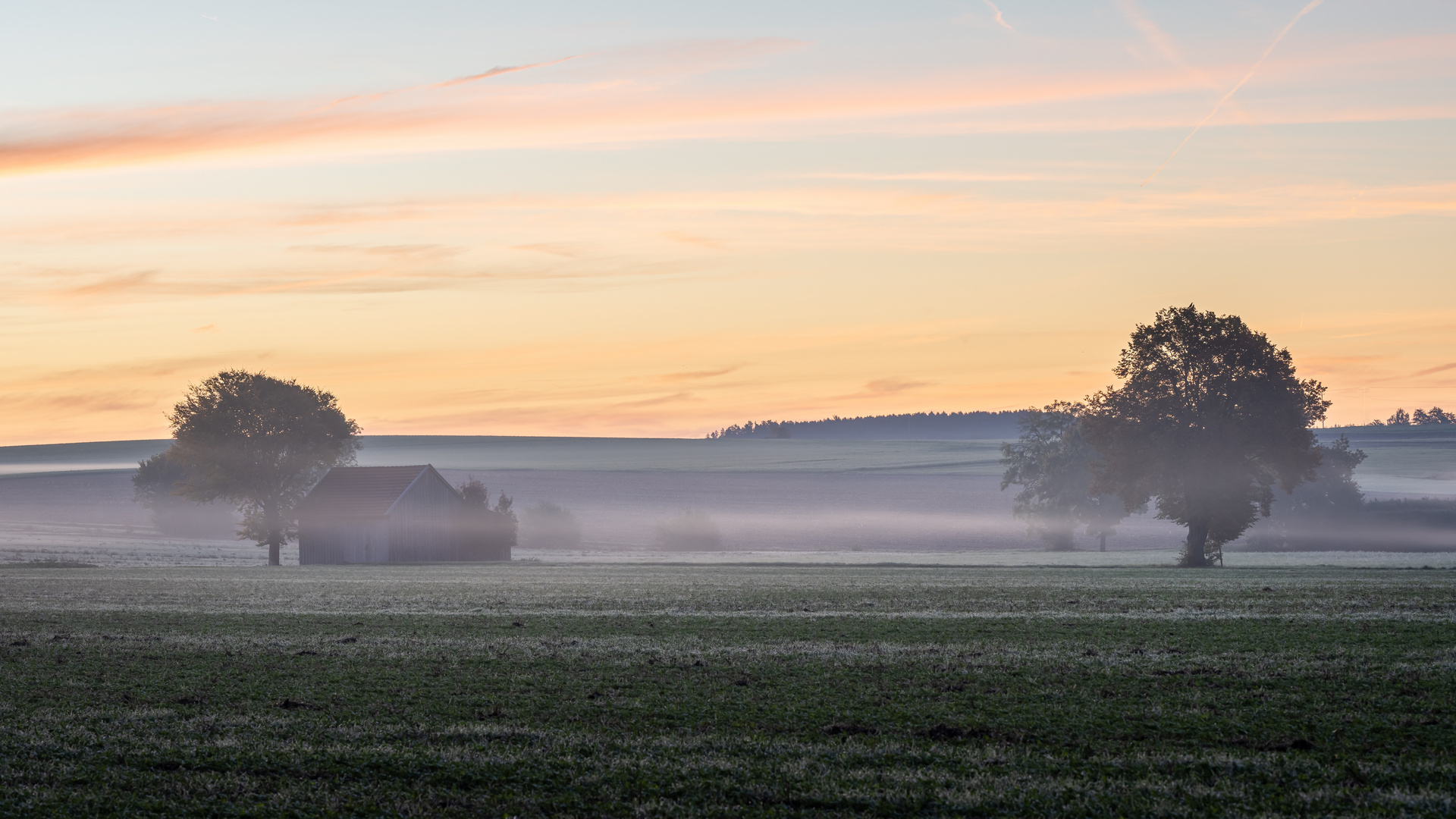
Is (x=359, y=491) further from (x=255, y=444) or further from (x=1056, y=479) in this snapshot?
(x=1056, y=479)

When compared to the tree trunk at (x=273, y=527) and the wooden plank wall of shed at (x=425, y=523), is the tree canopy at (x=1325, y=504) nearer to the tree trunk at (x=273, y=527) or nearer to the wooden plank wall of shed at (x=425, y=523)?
the wooden plank wall of shed at (x=425, y=523)

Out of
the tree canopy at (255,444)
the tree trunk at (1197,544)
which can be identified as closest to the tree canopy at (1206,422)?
the tree trunk at (1197,544)

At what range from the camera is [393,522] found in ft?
221

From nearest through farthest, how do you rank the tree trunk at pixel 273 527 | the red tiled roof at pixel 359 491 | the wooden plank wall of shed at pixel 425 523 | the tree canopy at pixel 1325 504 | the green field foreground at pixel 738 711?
the green field foreground at pixel 738 711 < the wooden plank wall of shed at pixel 425 523 < the red tiled roof at pixel 359 491 < the tree trunk at pixel 273 527 < the tree canopy at pixel 1325 504

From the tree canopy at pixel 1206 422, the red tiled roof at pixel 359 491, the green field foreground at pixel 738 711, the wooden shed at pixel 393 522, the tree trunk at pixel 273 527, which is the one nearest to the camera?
the green field foreground at pixel 738 711

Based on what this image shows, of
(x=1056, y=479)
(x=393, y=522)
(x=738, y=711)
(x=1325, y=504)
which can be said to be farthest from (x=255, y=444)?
(x=1325, y=504)

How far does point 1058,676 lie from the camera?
13266mm

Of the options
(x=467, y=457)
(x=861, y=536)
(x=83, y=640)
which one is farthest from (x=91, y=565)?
(x=467, y=457)

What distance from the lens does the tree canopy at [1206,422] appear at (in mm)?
47406

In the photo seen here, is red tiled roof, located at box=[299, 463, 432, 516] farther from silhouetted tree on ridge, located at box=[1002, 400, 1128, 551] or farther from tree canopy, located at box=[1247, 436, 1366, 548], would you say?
tree canopy, located at box=[1247, 436, 1366, 548]

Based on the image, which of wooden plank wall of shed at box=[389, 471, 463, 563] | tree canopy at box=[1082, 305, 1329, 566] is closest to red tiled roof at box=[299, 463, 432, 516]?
wooden plank wall of shed at box=[389, 471, 463, 563]

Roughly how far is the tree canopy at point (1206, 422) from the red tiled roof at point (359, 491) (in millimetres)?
41331

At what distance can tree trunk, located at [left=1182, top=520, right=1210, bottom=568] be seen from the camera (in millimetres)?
49531

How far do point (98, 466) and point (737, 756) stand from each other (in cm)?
17440
